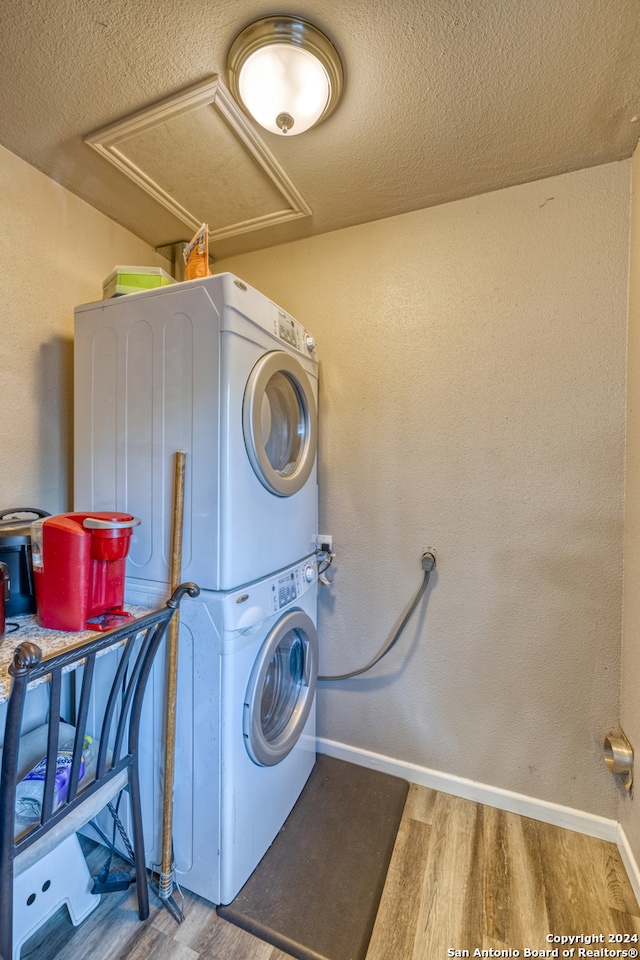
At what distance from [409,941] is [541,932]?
399mm

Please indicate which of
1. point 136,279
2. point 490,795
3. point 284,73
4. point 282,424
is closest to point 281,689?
point 490,795

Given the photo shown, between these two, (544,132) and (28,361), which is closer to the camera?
(544,132)

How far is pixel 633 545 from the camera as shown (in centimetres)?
138

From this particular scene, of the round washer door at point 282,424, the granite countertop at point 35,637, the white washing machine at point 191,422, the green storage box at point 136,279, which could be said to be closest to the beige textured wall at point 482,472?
the round washer door at point 282,424

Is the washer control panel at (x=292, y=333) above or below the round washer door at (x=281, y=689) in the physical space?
above

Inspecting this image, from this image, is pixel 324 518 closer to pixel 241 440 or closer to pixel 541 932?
pixel 241 440

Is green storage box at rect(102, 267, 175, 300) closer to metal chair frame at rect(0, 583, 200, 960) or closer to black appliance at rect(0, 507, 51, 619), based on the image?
black appliance at rect(0, 507, 51, 619)

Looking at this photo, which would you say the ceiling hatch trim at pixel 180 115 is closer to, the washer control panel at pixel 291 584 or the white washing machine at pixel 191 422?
the white washing machine at pixel 191 422

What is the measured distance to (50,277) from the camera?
155 centimetres

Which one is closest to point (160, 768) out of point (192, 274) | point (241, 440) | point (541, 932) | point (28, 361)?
point (241, 440)

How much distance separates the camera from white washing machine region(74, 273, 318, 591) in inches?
46.5

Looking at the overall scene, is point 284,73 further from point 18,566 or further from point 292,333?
point 18,566

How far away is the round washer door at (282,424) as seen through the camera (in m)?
1.29

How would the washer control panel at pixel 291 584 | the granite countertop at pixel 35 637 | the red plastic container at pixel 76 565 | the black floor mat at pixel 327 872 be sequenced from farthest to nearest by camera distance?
the washer control panel at pixel 291 584, the black floor mat at pixel 327 872, the red plastic container at pixel 76 565, the granite countertop at pixel 35 637
